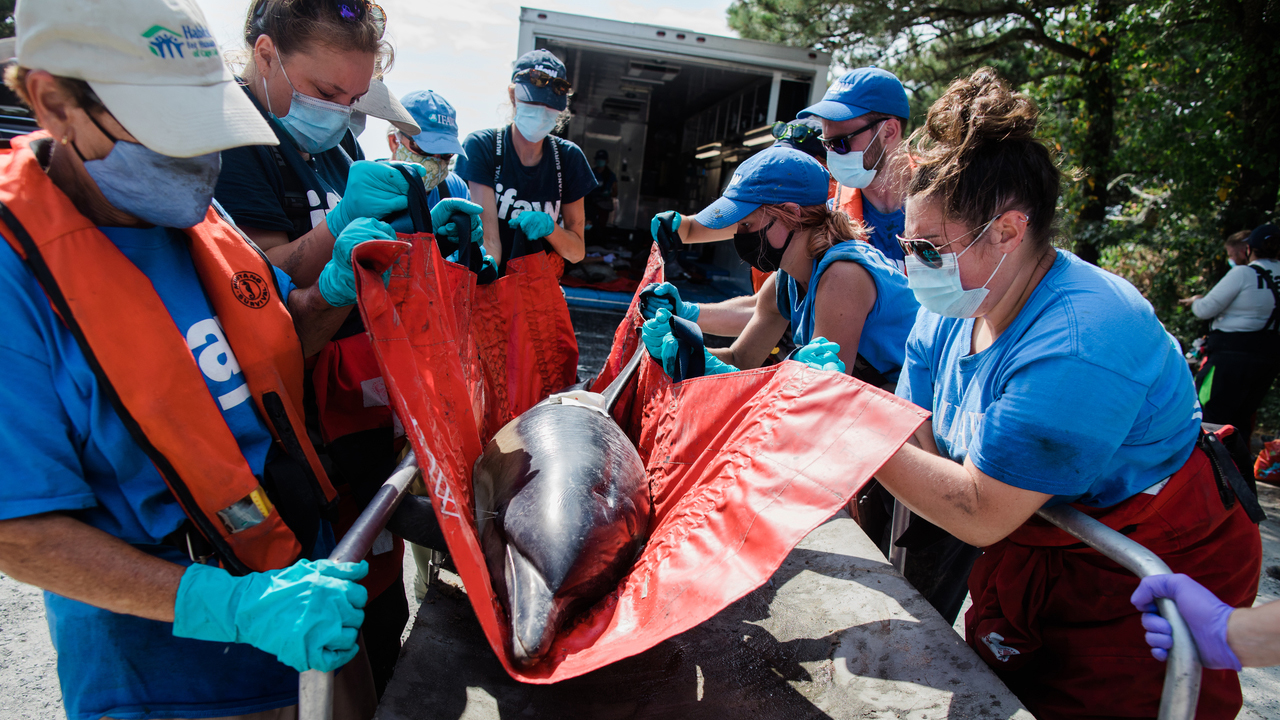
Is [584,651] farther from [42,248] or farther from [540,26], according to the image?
[540,26]

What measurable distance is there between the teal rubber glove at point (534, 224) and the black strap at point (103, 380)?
2126mm

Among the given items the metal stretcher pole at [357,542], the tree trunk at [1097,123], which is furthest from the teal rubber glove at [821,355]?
the tree trunk at [1097,123]

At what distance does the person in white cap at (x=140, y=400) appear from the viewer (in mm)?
1122

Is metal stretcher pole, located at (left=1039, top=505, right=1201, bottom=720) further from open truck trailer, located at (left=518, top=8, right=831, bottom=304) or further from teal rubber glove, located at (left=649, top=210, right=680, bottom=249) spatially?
open truck trailer, located at (left=518, top=8, right=831, bottom=304)

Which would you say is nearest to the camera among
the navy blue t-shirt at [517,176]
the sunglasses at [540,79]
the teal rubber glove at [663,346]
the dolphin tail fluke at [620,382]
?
the teal rubber glove at [663,346]

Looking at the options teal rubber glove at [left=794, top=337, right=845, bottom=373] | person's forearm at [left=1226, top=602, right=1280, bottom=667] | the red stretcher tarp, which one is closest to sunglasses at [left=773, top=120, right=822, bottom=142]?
the red stretcher tarp

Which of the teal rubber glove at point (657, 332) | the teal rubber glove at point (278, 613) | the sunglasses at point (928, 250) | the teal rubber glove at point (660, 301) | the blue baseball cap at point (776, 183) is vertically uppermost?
the blue baseball cap at point (776, 183)

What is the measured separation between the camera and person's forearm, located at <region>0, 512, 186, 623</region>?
1.09m

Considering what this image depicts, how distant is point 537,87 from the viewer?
11.8ft

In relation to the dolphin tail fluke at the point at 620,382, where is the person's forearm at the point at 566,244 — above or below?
above

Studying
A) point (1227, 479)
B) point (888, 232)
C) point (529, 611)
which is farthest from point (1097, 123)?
point (529, 611)

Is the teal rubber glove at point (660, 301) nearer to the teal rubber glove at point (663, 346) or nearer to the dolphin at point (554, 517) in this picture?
the teal rubber glove at point (663, 346)

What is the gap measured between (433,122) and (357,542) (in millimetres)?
2421

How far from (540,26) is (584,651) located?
245 inches
